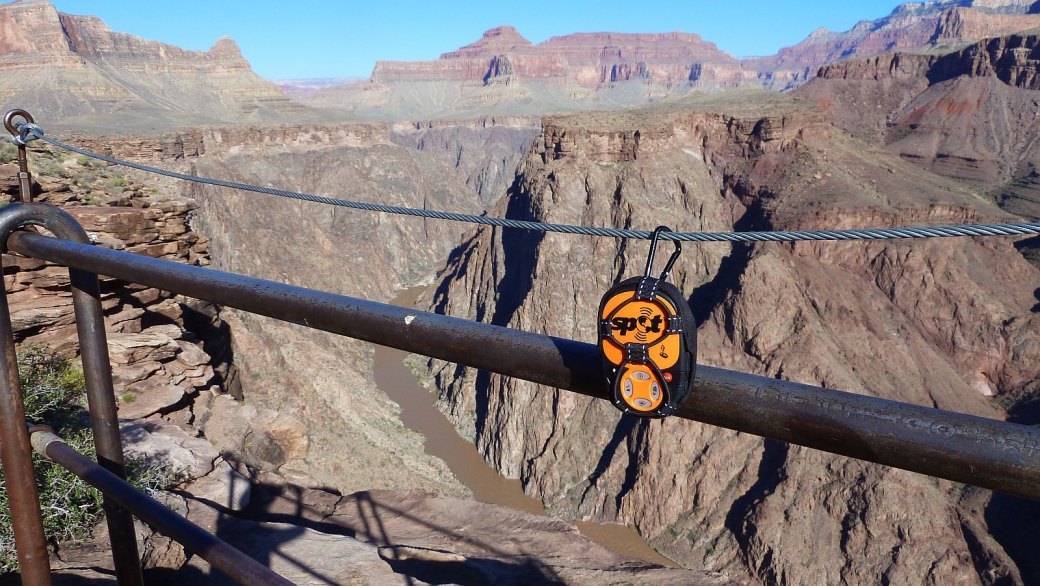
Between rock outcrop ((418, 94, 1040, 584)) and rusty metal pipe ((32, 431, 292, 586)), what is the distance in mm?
33495

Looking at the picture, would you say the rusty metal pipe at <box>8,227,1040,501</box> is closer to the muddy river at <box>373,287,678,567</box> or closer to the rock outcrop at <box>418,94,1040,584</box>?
the muddy river at <box>373,287,678,567</box>

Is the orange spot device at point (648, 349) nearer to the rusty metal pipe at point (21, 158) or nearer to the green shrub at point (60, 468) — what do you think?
the rusty metal pipe at point (21, 158)

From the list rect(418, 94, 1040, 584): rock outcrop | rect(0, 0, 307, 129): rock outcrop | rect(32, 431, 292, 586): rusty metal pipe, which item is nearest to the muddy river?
rect(418, 94, 1040, 584): rock outcrop

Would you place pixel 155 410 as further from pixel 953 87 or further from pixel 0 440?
pixel 953 87

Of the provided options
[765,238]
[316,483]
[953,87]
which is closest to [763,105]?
[953,87]

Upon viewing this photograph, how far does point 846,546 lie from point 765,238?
33613mm

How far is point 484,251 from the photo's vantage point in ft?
217

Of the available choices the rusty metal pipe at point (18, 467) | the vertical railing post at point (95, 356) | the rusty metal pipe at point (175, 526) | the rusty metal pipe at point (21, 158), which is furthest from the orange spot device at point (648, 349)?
the rusty metal pipe at point (21, 158)

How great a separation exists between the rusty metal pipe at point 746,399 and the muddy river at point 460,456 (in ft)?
104

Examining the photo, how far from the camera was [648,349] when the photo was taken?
1523 mm

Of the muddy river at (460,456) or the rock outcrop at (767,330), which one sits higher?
the rock outcrop at (767,330)

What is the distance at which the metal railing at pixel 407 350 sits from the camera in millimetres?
1184

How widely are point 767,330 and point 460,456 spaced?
2284cm

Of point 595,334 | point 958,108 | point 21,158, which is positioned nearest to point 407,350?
point 21,158
